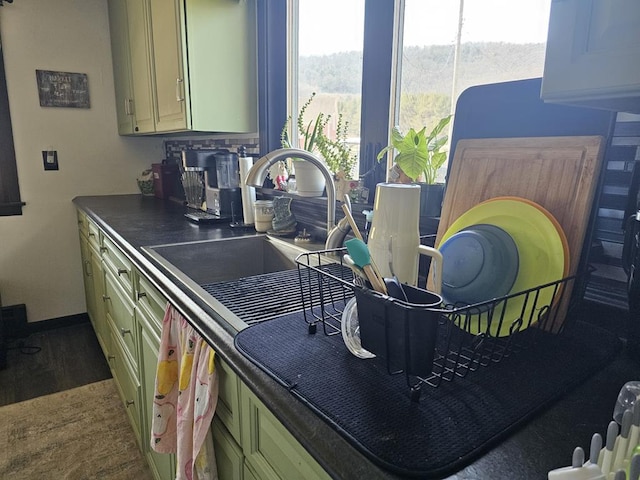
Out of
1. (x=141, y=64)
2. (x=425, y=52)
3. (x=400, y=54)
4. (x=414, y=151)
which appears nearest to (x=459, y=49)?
(x=425, y=52)

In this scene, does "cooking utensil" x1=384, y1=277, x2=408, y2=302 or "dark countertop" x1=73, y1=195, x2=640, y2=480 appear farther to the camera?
"cooking utensil" x1=384, y1=277, x2=408, y2=302

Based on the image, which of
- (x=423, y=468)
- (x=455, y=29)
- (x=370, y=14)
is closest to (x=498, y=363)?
(x=423, y=468)

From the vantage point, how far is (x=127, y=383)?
183 centimetres

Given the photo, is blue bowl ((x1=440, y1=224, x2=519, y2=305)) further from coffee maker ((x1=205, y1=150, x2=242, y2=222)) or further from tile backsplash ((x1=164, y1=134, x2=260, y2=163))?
tile backsplash ((x1=164, y1=134, x2=260, y2=163))

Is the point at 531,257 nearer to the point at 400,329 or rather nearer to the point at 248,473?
the point at 400,329

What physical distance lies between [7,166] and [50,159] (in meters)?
0.24

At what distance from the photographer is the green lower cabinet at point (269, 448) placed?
63cm

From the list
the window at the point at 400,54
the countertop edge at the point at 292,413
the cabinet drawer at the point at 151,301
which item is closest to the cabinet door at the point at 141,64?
the window at the point at 400,54

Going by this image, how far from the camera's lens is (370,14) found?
1.55 metres

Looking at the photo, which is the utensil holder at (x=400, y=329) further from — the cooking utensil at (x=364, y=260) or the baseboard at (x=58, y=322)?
the baseboard at (x=58, y=322)

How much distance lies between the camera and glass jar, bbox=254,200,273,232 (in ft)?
5.86

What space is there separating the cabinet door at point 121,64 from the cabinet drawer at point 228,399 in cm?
235

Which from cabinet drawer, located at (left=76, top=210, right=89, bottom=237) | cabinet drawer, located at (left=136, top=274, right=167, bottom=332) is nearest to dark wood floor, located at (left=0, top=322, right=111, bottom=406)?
cabinet drawer, located at (left=76, top=210, right=89, bottom=237)

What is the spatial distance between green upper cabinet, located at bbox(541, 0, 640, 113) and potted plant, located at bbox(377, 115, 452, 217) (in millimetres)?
556
